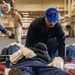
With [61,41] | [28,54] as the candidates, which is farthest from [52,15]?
[28,54]

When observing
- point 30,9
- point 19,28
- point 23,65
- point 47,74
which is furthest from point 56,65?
point 30,9

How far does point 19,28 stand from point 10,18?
6950mm

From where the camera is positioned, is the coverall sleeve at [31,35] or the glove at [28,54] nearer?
the glove at [28,54]

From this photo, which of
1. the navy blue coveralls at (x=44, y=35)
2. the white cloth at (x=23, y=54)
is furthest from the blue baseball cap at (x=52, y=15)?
the white cloth at (x=23, y=54)

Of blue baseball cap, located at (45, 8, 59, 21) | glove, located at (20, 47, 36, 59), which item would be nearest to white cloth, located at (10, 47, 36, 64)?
glove, located at (20, 47, 36, 59)

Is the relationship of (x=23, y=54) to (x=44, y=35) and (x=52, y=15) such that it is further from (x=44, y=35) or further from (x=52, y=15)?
(x=44, y=35)

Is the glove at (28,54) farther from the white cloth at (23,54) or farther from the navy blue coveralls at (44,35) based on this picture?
the navy blue coveralls at (44,35)

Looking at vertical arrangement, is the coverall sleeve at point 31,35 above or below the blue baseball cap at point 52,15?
below

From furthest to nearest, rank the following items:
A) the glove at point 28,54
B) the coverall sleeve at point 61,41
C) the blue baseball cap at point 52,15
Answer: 1. the coverall sleeve at point 61,41
2. the blue baseball cap at point 52,15
3. the glove at point 28,54

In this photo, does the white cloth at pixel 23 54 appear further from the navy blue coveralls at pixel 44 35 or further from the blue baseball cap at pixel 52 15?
the navy blue coveralls at pixel 44 35

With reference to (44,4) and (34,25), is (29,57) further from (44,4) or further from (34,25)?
(44,4)

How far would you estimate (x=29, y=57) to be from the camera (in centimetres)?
226

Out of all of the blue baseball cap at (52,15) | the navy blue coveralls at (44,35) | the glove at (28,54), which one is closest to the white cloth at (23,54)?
the glove at (28,54)

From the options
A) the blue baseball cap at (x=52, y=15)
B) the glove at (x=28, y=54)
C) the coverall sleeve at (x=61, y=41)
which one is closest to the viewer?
the glove at (x=28, y=54)
